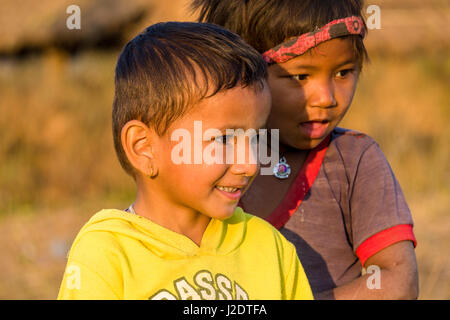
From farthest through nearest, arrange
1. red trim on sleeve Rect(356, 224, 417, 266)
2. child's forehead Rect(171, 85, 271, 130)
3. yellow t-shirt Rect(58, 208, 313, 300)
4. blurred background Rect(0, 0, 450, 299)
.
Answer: blurred background Rect(0, 0, 450, 299), red trim on sleeve Rect(356, 224, 417, 266), child's forehead Rect(171, 85, 271, 130), yellow t-shirt Rect(58, 208, 313, 300)

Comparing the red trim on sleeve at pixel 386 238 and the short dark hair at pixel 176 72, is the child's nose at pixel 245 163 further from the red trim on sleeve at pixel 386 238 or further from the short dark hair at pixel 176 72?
the red trim on sleeve at pixel 386 238

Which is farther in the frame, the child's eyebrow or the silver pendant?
the silver pendant

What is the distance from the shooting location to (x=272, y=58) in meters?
2.21

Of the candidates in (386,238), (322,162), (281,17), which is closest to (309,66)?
(281,17)

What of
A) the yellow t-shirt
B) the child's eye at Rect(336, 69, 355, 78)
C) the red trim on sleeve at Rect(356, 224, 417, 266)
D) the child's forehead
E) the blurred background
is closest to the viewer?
the yellow t-shirt

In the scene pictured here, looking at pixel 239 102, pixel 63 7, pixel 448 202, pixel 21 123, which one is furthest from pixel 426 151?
pixel 239 102

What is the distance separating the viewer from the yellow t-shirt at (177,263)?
5.37ft

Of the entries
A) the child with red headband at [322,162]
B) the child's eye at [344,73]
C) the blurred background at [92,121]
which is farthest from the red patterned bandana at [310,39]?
the blurred background at [92,121]

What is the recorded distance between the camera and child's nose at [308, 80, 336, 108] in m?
2.15

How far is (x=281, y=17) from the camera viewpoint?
223cm

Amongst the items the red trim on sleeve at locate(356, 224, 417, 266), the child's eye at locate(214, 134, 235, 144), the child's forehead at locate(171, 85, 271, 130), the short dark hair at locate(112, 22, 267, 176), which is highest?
the short dark hair at locate(112, 22, 267, 176)

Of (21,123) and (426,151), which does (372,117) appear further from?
(21,123)

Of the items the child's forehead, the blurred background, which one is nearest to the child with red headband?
the child's forehead

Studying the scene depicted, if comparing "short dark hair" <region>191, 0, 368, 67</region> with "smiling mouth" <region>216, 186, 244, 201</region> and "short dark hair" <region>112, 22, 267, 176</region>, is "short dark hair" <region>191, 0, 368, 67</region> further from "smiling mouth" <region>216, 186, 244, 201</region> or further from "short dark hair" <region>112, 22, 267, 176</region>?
"smiling mouth" <region>216, 186, 244, 201</region>
